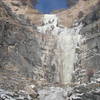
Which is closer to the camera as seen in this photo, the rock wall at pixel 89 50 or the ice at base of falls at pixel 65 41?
the rock wall at pixel 89 50

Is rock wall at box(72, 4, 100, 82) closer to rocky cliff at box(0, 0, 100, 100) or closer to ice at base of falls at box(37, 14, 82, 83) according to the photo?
rocky cliff at box(0, 0, 100, 100)

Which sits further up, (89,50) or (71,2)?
(71,2)

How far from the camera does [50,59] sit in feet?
146

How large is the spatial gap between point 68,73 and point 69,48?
4.87 m

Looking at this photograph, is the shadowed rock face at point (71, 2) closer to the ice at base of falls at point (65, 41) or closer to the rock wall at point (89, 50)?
the ice at base of falls at point (65, 41)

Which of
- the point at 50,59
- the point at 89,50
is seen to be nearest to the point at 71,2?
the point at 50,59

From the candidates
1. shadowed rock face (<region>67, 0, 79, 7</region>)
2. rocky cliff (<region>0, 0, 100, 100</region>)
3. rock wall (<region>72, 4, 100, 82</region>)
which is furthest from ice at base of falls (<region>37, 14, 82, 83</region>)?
shadowed rock face (<region>67, 0, 79, 7</region>)

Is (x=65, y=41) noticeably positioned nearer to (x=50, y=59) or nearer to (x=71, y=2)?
(x=50, y=59)

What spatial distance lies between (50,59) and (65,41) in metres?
5.11

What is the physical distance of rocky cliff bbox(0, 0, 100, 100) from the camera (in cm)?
3152

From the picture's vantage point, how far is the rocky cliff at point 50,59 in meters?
31.5

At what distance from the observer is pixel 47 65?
142ft

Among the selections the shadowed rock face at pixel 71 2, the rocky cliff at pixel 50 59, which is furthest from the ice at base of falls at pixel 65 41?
the shadowed rock face at pixel 71 2

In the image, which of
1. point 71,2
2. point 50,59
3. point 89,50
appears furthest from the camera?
point 71,2
